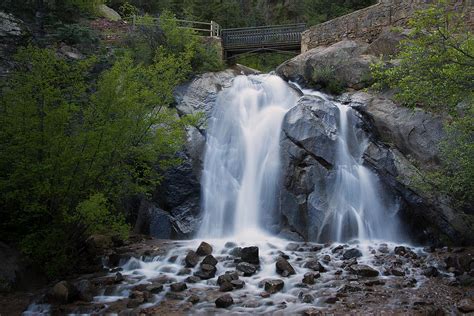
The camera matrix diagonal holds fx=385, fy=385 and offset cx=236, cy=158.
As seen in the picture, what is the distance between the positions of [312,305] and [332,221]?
16.9 ft

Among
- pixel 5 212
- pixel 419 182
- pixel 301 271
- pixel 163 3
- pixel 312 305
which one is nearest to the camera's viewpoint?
pixel 312 305

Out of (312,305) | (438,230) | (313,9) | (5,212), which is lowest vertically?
(312,305)

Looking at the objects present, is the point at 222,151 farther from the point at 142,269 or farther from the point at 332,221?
the point at 142,269

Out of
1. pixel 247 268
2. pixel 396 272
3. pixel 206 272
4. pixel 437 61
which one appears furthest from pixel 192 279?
pixel 437 61

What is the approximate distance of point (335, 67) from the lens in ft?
58.4

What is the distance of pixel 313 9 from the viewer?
28.8m

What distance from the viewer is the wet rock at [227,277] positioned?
861cm

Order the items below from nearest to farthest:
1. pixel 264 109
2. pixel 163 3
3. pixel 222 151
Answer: pixel 222 151 → pixel 264 109 → pixel 163 3

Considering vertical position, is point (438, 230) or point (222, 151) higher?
point (222, 151)

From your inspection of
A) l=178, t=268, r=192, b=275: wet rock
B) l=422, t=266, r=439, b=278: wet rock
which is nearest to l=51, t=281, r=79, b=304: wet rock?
l=178, t=268, r=192, b=275: wet rock

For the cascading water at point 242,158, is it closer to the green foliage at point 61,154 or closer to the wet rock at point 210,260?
the wet rock at point 210,260

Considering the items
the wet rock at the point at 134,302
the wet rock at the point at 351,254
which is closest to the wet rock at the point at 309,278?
the wet rock at the point at 351,254

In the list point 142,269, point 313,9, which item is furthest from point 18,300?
point 313,9

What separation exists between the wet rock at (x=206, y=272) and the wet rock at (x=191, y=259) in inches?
21.0
